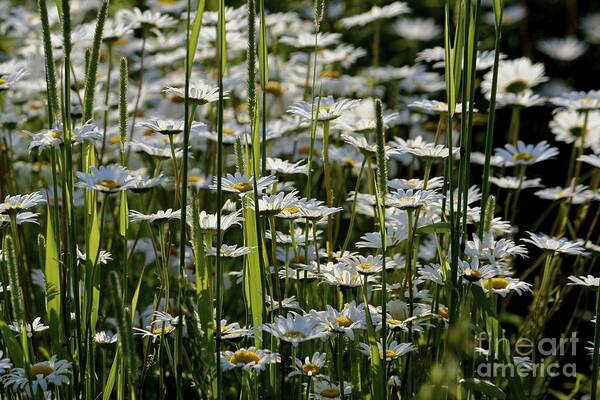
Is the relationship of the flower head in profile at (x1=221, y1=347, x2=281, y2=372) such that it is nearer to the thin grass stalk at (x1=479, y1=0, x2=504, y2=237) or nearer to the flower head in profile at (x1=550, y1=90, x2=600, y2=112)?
the thin grass stalk at (x1=479, y1=0, x2=504, y2=237)

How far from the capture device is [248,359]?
1332 mm

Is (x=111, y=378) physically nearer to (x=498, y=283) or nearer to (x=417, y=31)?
(x=498, y=283)

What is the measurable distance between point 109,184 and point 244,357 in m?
0.34

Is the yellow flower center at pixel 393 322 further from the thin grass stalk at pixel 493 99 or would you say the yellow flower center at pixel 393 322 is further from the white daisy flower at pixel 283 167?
the white daisy flower at pixel 283 167

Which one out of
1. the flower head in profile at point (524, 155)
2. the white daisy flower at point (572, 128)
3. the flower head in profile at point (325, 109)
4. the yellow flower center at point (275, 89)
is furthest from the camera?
the yellow flower center at point (275, 89)

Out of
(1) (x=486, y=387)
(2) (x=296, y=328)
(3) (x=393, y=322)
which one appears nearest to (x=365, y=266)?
(3) (x=393, y=322)

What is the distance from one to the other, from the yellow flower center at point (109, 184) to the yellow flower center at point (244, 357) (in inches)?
12.7

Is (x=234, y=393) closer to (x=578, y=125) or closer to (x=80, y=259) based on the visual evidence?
A: (x=80, y=259)

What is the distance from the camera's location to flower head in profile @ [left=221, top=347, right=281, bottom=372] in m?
1.29

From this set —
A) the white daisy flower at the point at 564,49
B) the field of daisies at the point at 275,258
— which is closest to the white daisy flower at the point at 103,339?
the field of daisies at the point at 275,258

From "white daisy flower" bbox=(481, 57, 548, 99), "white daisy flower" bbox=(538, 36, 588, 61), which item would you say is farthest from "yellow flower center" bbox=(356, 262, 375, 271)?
"white daisy flower" bbox=(538, 36, 588, 61)

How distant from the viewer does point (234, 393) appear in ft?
6.54

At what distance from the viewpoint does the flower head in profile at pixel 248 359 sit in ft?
4.25

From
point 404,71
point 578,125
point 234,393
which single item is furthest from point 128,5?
point 234,393
